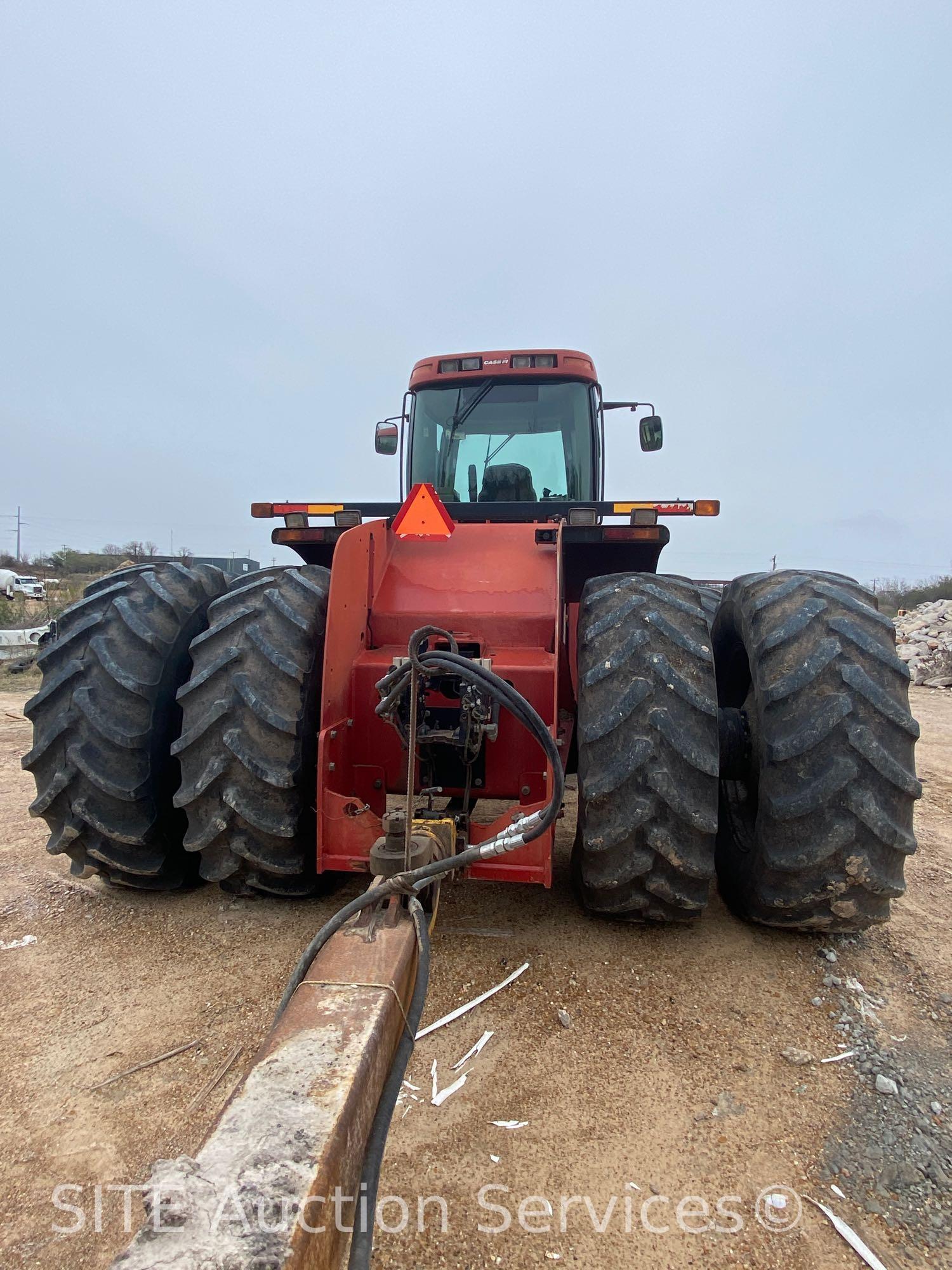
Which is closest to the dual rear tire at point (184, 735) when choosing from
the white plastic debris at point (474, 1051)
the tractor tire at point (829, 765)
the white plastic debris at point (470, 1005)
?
the white plastic debris at point (470, 1005)

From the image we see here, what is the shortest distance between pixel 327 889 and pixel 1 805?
2.86 meters

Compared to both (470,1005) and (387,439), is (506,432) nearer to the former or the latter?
(387,439)

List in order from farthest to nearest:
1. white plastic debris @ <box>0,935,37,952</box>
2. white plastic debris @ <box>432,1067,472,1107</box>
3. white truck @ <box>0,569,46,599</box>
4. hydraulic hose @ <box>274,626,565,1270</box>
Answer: white truck @ <box>0,569,46,599</box>
white plastic debris @ <box>0,935,37,952</box>
white plastic debris @ <box>432,1067,472,1107</box>
hydraulic hose @ <box>274,626,565,1270</box>

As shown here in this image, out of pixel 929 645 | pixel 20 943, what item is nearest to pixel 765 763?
pixel 20 943

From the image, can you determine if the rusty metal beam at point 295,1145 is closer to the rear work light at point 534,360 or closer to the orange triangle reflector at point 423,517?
the orange triangle reflector at point 423,517

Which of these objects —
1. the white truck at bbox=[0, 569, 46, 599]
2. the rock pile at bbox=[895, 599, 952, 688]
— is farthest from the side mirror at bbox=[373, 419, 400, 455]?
the white truck at bbox=[0, 569, 46, 599]

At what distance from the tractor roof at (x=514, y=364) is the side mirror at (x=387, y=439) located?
0.56 metres

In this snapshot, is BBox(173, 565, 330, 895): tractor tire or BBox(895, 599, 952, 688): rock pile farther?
BBox(895, 599, 952, 688): rock pile

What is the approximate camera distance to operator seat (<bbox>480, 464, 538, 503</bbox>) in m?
4.95

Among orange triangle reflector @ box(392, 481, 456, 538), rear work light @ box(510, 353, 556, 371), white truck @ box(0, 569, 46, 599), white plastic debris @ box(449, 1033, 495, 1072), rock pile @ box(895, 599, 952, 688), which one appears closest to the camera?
white plastic debris @ box(449, 1033, 495, 1072)

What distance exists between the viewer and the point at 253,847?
270cm

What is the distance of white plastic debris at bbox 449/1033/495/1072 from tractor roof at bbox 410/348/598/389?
3.89 m

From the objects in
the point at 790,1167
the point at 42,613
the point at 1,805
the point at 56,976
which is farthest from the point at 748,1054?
the point at 42,613

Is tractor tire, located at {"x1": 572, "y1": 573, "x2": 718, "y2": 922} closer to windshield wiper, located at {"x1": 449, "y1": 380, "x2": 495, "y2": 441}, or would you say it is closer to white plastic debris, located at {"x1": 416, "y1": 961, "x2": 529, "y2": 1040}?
white plastic debris, located at {"x1": 416, "y1": 961, "x2": 529, "y2": 1040}
